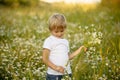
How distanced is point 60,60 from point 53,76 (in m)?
0.19

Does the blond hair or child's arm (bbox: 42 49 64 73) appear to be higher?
the blond hair

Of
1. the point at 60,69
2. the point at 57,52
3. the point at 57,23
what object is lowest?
the point at 60,69

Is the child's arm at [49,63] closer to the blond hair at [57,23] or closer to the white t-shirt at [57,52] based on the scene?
the white t-shirt at [57,52]

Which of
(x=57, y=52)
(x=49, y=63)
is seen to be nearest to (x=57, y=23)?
(x=57, y=52)

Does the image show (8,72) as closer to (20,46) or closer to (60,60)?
(60,60)

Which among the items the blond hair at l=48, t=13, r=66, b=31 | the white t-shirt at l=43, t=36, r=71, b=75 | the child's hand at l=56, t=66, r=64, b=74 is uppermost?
the blond hair at l=48, t=13, r=66, b=31

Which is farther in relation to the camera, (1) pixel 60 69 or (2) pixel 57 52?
(2) pixel 57 52

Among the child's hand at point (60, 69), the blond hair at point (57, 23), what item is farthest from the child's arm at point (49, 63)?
Answer: the blond hair at point (57, 23)

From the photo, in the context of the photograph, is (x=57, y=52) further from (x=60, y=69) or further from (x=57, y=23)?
(x=57, y=23)

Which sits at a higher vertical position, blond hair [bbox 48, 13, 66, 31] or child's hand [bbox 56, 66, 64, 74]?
blond hair [bbox 48, 13, 66, 31]

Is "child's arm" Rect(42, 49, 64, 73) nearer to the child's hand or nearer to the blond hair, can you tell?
the child's hand

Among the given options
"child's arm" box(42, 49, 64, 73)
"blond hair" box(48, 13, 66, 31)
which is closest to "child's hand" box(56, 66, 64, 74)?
"child's arm" box(42, 49, 64, 73)

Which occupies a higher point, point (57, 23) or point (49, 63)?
point (57, 23)

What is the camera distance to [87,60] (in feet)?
15.8
